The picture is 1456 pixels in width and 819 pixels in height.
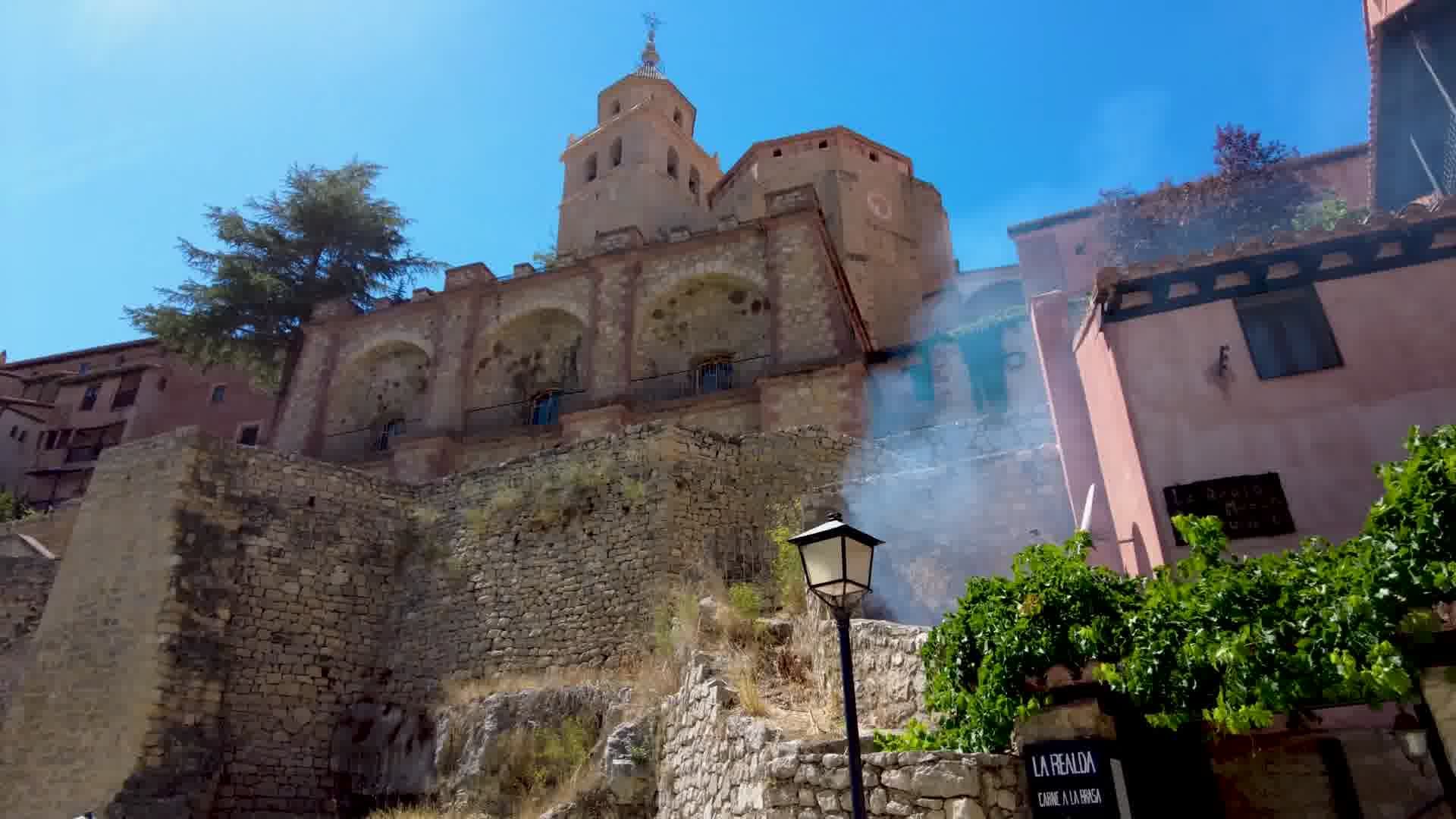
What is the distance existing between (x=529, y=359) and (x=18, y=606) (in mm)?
12887

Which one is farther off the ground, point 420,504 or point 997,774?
point 420,504

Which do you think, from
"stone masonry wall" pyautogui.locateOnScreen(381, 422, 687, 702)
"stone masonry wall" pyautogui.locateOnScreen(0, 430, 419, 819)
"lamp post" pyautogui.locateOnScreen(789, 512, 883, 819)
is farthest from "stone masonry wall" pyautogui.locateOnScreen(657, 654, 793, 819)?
"stone masonry wall" pyautogui.locateOnScreen(0, 430, 419, 819)

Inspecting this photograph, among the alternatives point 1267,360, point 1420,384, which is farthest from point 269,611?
point 1420,384

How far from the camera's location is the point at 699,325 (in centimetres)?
2459

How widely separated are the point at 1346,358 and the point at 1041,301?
3.84 metres

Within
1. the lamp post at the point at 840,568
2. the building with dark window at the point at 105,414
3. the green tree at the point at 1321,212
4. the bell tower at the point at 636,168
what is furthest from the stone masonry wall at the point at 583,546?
the building with dark window at the point at 105,414

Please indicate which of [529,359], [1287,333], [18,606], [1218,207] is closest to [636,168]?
[529,359]

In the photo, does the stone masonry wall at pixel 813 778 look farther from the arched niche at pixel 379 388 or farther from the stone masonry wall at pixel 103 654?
the arched niche at pixel 379 388

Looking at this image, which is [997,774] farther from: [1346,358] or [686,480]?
[686,480]

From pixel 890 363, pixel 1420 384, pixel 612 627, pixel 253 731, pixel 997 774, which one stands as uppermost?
pixel 890 363

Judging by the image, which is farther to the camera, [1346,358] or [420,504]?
[420,504]

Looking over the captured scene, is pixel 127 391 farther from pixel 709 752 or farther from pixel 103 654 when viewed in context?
pixel 709 752

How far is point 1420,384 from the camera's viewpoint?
8648 mm

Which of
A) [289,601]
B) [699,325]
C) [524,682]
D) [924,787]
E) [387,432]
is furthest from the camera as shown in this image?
[387,432]
